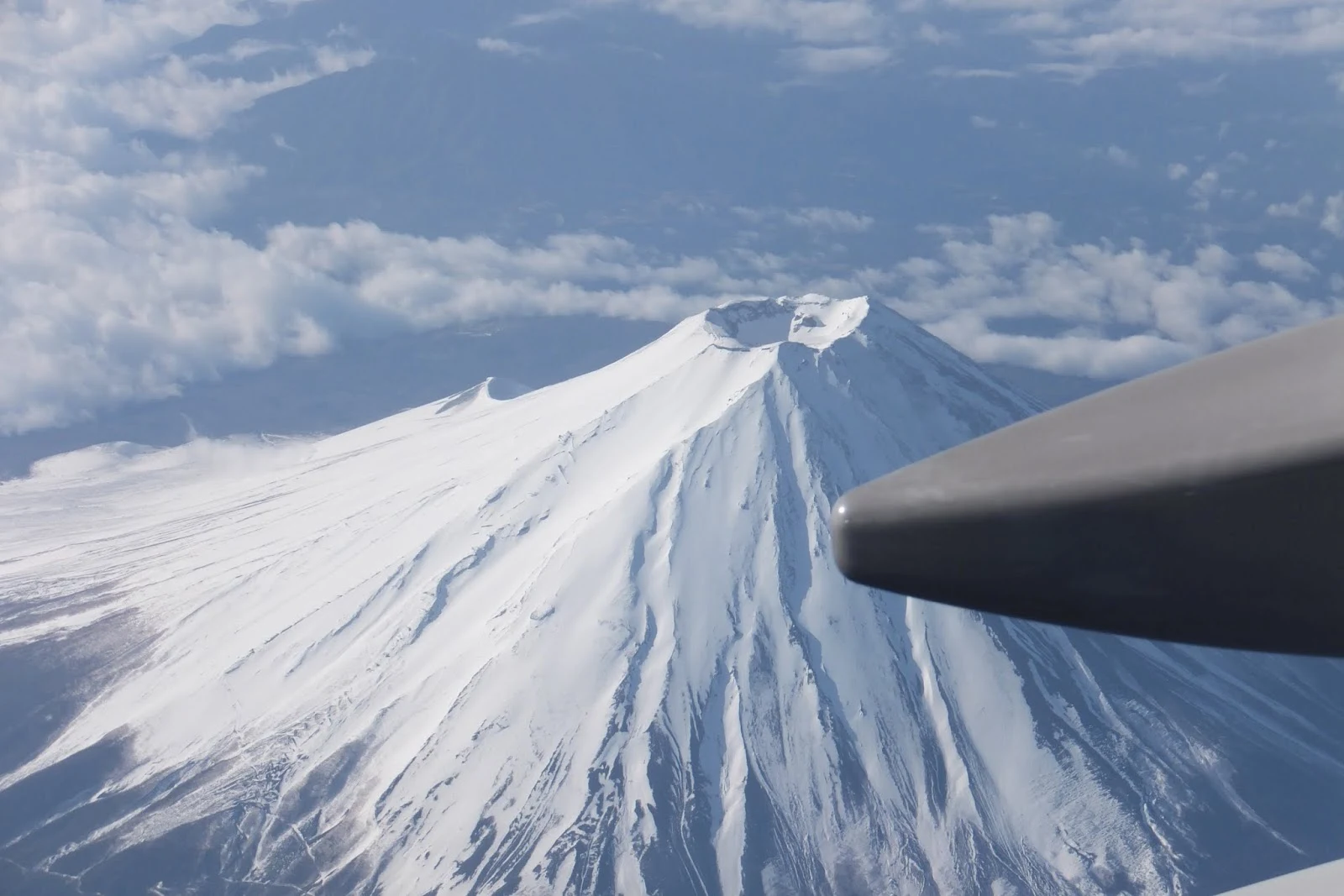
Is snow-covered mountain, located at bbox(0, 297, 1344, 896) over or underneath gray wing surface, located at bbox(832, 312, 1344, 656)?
underneath

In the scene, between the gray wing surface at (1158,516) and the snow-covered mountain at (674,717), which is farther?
the snow-covered mountain at (674,717)

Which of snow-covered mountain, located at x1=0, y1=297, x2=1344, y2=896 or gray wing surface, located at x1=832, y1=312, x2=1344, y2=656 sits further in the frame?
snow-covered mountain, located at x1=0, y1=297, x2=1344, y2=896

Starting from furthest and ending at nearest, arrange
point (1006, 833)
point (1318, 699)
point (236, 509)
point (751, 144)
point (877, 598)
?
point (751, 144) < point (236, 509) < point (1318, 699) < point (877, 598) < point (1006, 833)

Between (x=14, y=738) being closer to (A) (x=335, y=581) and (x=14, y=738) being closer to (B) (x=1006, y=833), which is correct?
(A) (x=335, y=581)

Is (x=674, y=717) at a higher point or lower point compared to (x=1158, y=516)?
lower

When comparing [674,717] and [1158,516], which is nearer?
[1158,516]

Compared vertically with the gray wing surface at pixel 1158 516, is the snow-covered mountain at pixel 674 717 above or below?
below

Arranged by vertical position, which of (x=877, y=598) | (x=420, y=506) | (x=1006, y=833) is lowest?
(x=1006, y=833)

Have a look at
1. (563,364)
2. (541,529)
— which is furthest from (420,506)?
(563,364)
